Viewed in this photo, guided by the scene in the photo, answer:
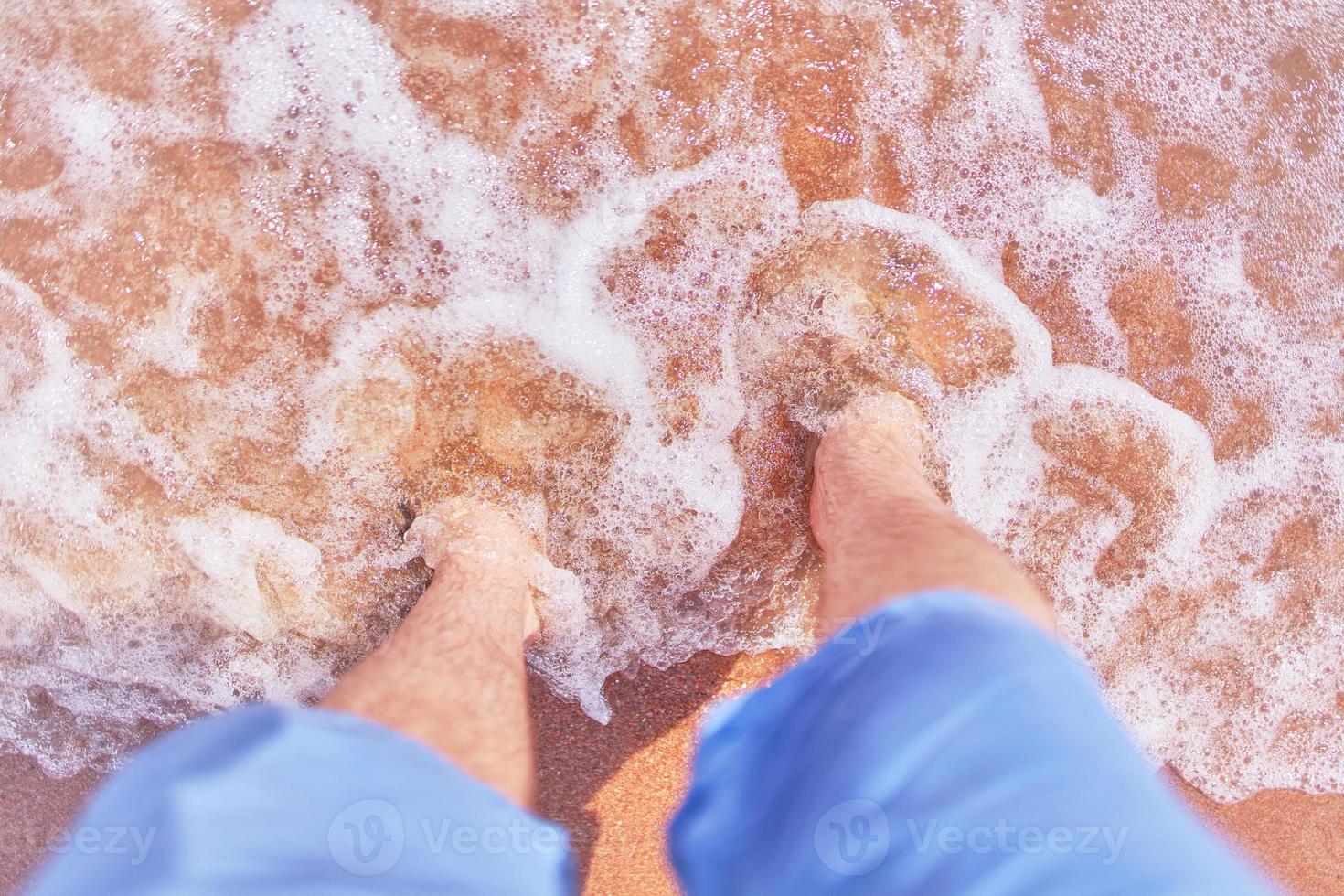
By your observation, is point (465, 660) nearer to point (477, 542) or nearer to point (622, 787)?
point (477, 542)

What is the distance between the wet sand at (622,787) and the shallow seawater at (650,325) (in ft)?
0.15

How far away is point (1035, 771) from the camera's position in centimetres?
67

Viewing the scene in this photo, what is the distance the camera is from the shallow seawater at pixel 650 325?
137 centimetres

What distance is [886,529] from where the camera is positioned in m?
1.10

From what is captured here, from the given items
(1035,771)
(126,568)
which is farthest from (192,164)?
(1035,771)

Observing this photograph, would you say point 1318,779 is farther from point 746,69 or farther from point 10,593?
point 10,593

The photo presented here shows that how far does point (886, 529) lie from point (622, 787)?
654mm

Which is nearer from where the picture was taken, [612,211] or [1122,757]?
[1122,757]

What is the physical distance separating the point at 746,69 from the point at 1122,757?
1.16 m

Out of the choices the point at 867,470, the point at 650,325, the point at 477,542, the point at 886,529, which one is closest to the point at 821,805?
the point at 886,529

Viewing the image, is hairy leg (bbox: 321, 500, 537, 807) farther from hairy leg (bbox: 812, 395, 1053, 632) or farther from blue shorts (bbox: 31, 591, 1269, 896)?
hairy leg (bbox: 812, 395, 1053, 632)

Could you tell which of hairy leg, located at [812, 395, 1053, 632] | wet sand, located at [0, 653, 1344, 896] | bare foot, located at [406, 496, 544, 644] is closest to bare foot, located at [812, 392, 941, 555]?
hairy leg, located at [812, 395, 1053, 632]

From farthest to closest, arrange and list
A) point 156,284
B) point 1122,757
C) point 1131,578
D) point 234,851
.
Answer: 1. point 1131,578
2. point 156,284
3. point 1122,757
4. point 234,851

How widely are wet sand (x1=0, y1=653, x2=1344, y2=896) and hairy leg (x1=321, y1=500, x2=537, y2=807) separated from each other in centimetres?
23
